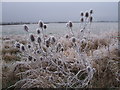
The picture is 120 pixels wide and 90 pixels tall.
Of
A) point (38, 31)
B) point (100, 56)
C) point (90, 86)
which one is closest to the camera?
point (90, 86)

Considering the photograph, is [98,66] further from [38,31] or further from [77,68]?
[38,31]

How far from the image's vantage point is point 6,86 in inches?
109

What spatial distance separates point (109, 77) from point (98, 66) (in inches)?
11.3

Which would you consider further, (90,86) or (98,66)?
(98,66)

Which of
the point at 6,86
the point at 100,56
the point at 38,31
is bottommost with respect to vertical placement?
the point at 6,86

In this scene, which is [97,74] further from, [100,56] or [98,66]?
[100,56]

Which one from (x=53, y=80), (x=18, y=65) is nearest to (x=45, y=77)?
(x=53, y=80)

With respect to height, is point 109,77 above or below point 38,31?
below

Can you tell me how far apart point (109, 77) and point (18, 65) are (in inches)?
48.7

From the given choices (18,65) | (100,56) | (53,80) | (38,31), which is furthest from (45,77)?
(100,56)

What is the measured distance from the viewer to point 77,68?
10.6 ft

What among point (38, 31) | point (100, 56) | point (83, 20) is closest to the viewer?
point (38, 31)

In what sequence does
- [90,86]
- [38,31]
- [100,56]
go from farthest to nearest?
[100,56], [38,31], [90,86]

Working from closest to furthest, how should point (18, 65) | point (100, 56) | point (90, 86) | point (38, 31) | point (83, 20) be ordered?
point (90, 86), point (38, 31), point (83, 20), point (18, 65), point (100, 56)
